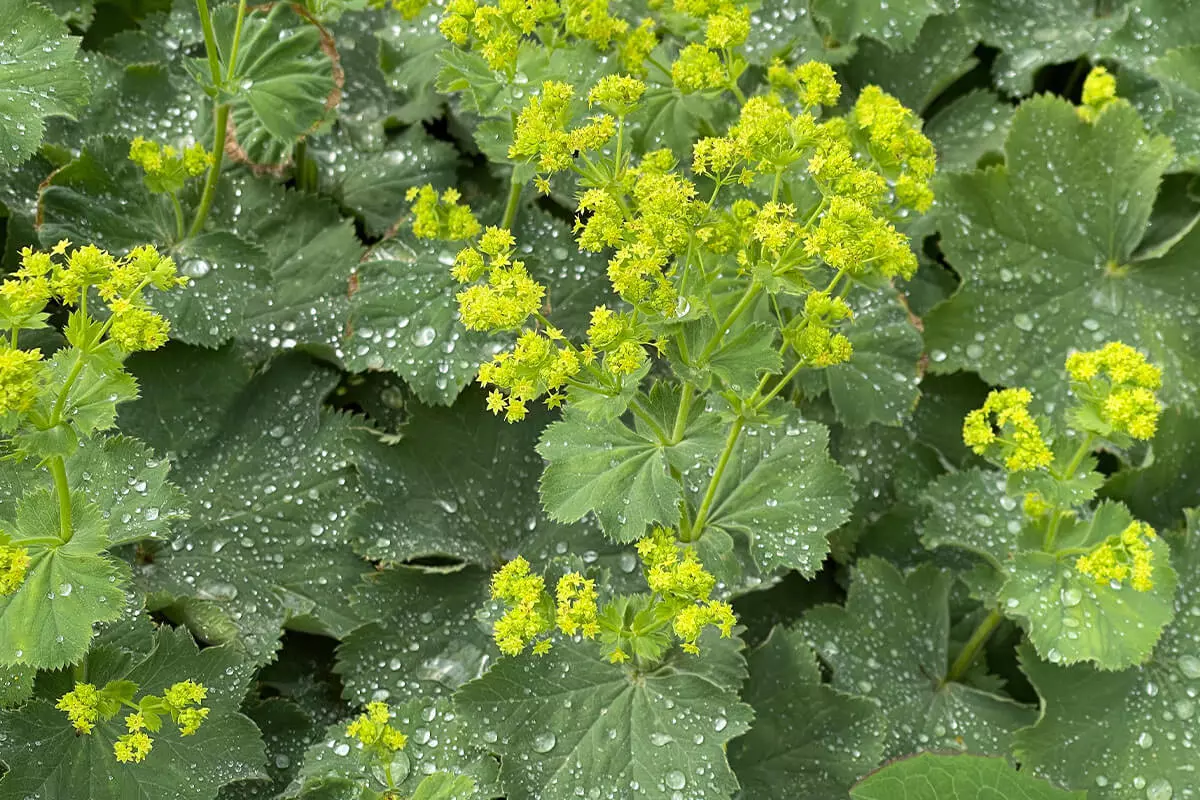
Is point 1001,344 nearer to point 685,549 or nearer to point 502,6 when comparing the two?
point 685,549

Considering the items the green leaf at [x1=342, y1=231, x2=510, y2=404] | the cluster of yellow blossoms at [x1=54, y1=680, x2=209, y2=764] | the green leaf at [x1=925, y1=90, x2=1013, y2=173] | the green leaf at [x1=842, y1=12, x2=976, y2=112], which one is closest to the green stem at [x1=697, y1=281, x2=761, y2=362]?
the green leaf at [x1=342, y1=231, x2=510, y2=404]

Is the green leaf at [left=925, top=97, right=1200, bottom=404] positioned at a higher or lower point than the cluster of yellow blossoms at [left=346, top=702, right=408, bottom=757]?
higher

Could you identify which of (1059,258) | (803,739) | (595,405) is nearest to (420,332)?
(595,405)

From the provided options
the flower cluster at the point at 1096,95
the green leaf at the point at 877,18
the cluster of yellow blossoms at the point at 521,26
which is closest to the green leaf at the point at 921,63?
the green leaf at the point at 877,18

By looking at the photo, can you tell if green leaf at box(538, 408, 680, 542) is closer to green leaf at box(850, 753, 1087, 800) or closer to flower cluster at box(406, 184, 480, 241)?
flower cluster at box(406, 184, 480, 241)

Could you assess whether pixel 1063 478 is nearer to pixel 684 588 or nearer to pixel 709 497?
pixel 709 497

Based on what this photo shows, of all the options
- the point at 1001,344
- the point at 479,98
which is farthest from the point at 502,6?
the point at 1001,344

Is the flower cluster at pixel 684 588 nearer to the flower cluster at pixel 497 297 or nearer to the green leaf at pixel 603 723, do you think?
the green leaf at pixel 603 723
